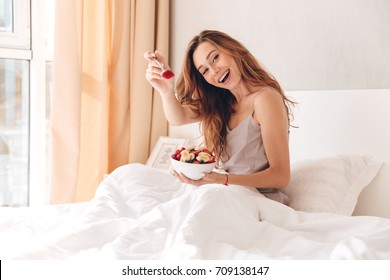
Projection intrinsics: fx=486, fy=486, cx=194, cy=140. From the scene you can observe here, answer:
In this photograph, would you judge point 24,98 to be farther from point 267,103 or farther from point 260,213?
point 260,213

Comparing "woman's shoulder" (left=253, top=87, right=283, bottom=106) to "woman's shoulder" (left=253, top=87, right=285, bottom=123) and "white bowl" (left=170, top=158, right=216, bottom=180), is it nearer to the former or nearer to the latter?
"woman's shoulder" (left=253, top=87, right=285, bottom=123)

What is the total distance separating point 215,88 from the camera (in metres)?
2.07

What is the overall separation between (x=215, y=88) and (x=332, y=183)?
0.66 meters

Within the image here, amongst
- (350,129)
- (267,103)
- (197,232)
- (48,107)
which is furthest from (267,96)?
(48,107)

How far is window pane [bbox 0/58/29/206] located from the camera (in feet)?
9.00

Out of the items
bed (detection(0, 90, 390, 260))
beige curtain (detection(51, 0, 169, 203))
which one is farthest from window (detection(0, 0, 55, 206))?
bed (detection(0, 90, 390, 260))

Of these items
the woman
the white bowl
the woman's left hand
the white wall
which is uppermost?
the white wall

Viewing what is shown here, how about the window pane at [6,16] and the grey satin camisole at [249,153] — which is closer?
the grey satin camisole at [249,153]

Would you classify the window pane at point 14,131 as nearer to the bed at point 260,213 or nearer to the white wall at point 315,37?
the white wall at point 315,37

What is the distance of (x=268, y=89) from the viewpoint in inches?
70.4

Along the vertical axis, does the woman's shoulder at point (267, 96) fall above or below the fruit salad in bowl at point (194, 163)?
above

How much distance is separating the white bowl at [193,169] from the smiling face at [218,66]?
1.47 feet

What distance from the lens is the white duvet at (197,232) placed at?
1.13m

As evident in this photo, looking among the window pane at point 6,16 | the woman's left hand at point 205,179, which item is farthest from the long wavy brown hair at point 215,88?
the window pane at point 6,16
